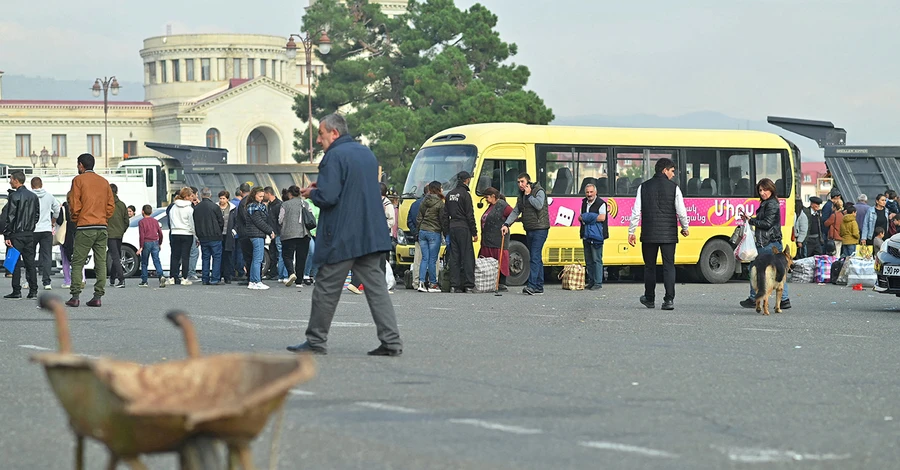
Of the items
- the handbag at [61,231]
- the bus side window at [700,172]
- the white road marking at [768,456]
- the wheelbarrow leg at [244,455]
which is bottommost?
the white road marking at [768,456]

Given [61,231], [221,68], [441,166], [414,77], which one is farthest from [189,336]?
[221,68]

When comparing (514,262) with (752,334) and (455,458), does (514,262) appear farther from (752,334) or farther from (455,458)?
(455,458)

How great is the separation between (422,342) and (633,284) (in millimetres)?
13050

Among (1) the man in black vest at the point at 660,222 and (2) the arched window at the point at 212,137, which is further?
(2) the arched window at the point at 212,137

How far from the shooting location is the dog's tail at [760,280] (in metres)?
16.3


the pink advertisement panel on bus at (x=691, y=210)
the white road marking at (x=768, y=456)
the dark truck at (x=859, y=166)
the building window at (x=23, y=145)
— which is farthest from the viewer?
the building window at (x=23, y=145)

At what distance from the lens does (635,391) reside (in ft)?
28.7

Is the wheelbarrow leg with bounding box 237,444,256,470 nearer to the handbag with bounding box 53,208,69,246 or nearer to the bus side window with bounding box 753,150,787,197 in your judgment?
the handbag with bounding box 53,208,69,246

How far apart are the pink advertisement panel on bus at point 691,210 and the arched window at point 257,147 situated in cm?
9209

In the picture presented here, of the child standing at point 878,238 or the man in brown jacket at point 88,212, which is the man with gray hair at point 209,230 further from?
the child standing at point 878,238

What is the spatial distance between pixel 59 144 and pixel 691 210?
3901 inches

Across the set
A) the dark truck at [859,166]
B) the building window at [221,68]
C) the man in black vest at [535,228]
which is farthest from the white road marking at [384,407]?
the building window at [221,68]

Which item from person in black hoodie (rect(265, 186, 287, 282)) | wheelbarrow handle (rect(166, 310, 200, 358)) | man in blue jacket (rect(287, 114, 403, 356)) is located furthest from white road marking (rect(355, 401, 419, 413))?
person in black hoodie (rect(265, 186, 287, 282))

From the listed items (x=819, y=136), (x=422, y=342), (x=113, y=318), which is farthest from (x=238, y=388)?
(x=819, y=136)
